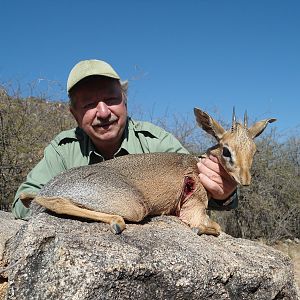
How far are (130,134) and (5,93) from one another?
520cm

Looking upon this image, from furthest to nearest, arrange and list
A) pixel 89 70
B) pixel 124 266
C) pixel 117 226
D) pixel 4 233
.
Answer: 1. pixel 89 70
2. pixel 4 233
3. pixel 117 226
4. pixel 124 266

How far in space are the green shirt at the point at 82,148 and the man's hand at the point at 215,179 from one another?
1.07m

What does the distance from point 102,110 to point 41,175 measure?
106 cm

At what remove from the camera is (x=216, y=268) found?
374cm

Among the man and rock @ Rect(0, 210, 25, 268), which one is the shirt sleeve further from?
rock @ Rect(0, 210, 25, 268)

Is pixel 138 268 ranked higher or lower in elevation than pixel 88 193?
lower

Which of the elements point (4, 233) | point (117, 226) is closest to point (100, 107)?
point (4, 233)

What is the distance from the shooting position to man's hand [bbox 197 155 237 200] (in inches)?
195

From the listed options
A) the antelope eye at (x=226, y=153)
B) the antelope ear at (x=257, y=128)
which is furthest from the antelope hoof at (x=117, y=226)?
the antelope ear at (x=257, y=128)

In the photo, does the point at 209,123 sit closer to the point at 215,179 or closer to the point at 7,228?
the point at 215,179

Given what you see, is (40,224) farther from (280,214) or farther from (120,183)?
(280,214)

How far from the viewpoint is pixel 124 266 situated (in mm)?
3264

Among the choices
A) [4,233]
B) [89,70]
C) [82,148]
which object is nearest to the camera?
[4,233]

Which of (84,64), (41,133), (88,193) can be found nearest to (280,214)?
(41,133)
